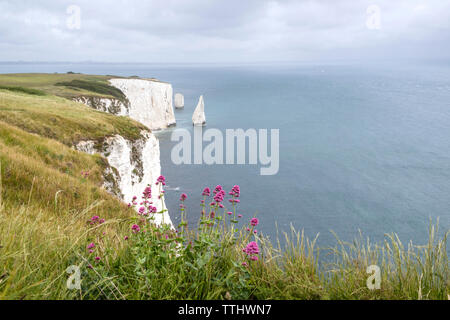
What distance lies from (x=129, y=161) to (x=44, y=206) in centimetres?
1817

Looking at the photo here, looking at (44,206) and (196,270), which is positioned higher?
(196,270)

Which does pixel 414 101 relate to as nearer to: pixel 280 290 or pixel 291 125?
pixel 291 125

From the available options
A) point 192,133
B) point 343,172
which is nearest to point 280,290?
point 343,172

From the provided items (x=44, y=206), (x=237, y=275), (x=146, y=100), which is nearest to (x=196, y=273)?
(x=237, y=275)

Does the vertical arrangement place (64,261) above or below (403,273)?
above

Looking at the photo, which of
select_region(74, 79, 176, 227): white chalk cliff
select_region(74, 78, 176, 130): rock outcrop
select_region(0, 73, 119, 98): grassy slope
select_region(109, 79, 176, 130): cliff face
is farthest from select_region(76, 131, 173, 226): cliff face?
select_region(109, 79, 176, 130): cliff face

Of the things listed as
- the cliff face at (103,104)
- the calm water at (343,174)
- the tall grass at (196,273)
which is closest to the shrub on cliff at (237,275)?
the tall grass at (196,273)

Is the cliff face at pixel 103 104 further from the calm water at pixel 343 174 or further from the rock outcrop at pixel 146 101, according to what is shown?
the rock outcrop at pixel 146 101

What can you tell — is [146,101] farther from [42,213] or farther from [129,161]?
[42,213]

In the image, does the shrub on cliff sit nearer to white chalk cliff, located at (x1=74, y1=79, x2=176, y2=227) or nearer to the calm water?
white chalk cliff, located at (x1=74, y1=79, x2=176, y2=227)

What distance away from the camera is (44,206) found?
6289 mm

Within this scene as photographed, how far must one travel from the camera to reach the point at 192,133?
8719 centimetres

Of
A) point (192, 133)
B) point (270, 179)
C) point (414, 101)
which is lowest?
point (270, 179)
